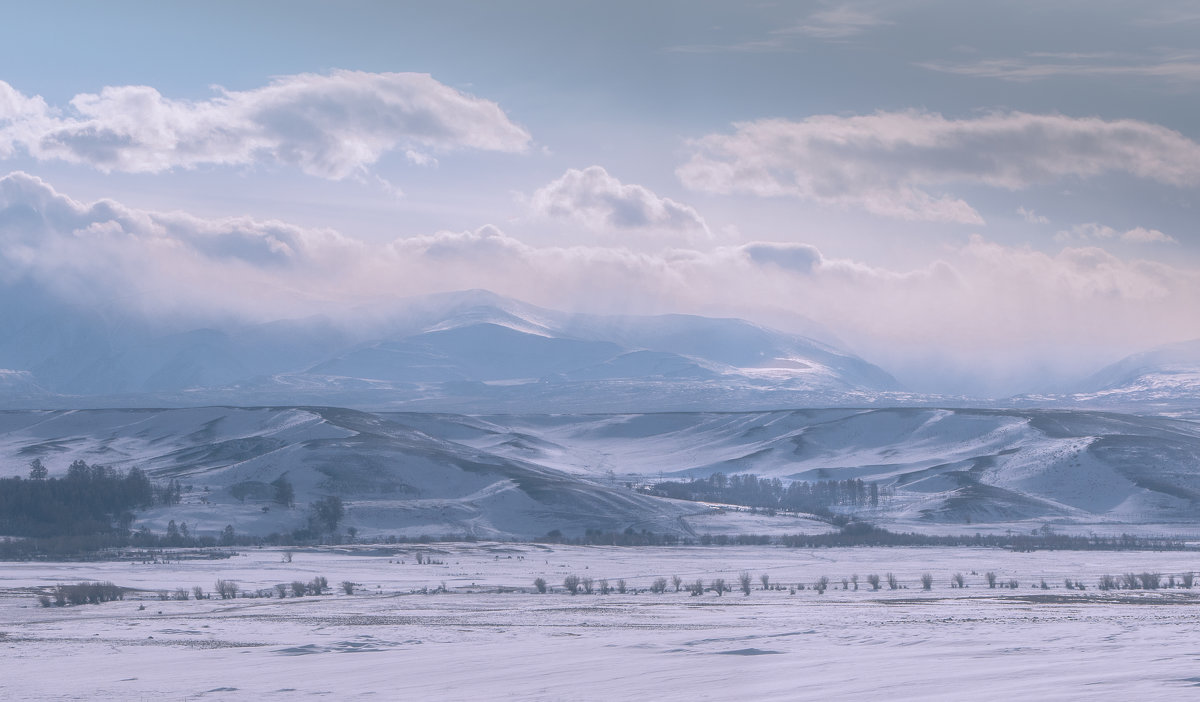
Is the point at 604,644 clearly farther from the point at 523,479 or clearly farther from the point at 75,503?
the point at 523,479

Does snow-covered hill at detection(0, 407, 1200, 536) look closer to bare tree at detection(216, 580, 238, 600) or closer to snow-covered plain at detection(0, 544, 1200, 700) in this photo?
bare tree at detection(216, 580, 238, 600)

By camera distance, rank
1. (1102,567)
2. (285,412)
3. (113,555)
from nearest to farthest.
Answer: (1102,567) → (113,555) → (285,412)

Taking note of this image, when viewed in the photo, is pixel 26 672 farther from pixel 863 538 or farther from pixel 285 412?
pixel 285 412

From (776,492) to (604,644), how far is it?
12976cm

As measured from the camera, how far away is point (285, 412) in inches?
7697

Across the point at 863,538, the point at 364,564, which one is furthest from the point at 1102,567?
the point at 364,564

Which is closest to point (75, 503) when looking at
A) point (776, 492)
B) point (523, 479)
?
point (523, 479)

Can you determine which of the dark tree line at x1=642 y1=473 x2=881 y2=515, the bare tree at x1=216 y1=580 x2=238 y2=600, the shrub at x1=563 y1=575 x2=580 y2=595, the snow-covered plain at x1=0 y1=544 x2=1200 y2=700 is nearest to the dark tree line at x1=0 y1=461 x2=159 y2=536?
the snow-covered plain at x1=0 y1=544 x2=1200 y2=700

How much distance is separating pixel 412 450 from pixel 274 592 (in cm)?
9377

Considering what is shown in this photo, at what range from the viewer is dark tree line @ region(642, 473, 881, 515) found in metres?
152

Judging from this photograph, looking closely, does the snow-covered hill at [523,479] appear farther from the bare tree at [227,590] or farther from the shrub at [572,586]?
the shrub at [572,586]

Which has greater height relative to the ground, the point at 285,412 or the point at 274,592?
the point at 285,412

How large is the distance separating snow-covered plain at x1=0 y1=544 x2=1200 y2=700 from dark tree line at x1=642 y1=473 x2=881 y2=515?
83190 millimetres

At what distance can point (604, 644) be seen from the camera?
127 feet
